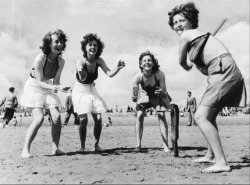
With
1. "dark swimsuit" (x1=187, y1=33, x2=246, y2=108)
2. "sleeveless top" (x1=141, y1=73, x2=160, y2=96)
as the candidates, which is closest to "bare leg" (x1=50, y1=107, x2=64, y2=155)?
"sleeveless top" (x1=141, y1=73, x2=160, y2=96)

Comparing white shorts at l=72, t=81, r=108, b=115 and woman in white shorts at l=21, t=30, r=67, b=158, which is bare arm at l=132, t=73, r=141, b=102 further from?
woman in white shorts at l=21, t=30, r=67, b=158

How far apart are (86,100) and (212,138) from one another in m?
2.44

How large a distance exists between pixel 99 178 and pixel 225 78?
1732mm

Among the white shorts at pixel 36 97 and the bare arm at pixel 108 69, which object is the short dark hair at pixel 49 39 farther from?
the bare arm at pixel 108 69

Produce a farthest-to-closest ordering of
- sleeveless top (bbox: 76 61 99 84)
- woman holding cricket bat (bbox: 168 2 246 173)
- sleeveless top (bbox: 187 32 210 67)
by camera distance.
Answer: sleeveless top (bbox: 76 61 99 84), sleeveless top (bbox: 187 32 210 67), woman holding cricket bat (bbox: 168 2 246 173)

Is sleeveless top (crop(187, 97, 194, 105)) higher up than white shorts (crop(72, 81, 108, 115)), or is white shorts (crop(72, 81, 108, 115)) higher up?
sleeveless top (crop(187, 97, 194, 105))

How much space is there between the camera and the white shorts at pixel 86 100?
556 cm

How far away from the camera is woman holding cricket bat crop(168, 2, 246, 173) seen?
3.73m

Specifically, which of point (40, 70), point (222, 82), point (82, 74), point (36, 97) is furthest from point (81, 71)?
point (222, 82)

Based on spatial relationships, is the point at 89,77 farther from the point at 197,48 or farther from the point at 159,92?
the point at 197,48

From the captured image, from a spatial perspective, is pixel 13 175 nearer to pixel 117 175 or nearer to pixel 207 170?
pixel 117 175

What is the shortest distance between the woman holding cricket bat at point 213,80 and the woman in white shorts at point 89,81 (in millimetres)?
1807

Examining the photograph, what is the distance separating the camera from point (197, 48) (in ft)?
12.8

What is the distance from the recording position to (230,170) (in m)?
3.68
